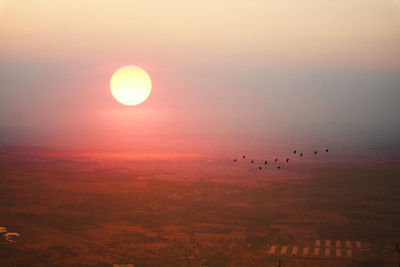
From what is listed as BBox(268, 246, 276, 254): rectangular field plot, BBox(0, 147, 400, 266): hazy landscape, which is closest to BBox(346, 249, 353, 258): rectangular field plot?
BBox(0, 147, 400, 266): hazy landscape

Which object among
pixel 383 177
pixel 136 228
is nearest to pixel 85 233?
pixel 136 228

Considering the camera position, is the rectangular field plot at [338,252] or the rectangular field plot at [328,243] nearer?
the rectangular field plot at [338,252]

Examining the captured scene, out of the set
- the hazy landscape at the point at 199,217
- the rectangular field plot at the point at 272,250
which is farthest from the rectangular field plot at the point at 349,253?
the rectangular field plot at the point at 272,250

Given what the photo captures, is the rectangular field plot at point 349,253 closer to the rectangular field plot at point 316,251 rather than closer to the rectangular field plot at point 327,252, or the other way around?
the rectangular field plot at point 327,252

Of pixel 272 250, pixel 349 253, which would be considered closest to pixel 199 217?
pixel 272 250

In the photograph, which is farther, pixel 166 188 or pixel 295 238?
pixel 166 188

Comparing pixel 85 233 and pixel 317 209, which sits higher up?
pixel 317 209

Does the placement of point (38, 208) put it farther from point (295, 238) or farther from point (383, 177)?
point (383, 177)

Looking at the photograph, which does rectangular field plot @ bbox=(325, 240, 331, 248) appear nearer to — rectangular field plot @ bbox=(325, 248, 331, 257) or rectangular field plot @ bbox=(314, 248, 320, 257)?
rectangular field plot @ bbox=(325, 248, 331, 257)

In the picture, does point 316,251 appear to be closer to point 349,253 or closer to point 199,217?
point 349,253
